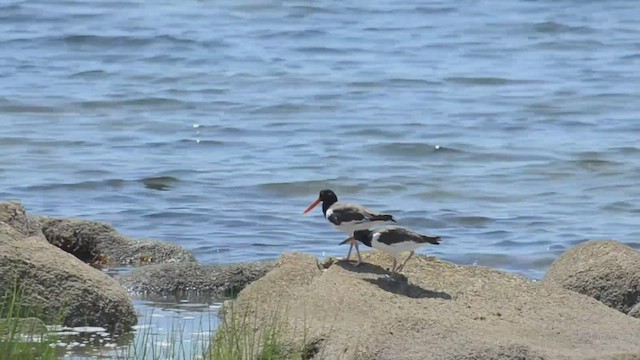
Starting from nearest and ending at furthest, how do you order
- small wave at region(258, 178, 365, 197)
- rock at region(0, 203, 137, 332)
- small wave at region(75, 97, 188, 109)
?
rock at region(0, 203, 137, 332), small wave at region(258, 178, 365, 197), small wave at region(75, 97, 188, 109)

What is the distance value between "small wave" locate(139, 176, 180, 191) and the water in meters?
0.04

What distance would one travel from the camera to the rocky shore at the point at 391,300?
7656mm

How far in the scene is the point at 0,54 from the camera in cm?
2667

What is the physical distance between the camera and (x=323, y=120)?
21.2 metres

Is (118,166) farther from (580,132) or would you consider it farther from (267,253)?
(580,132)

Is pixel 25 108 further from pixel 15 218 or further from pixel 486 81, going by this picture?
pixel 15 218

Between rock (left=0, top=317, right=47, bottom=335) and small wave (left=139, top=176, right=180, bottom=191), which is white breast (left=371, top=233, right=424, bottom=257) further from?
small wave (left=139, top=176, right=180, bottom=191)

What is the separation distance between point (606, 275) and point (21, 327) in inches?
174

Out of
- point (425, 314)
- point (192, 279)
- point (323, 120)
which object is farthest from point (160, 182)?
point (425, 314)

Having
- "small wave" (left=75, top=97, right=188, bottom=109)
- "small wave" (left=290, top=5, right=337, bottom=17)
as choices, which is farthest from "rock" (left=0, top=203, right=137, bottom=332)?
"small wave" (left=290, top=5, right=337, bottom=17)

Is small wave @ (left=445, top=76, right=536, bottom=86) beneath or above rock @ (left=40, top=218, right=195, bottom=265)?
above

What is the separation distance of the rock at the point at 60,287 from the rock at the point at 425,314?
0.88 m

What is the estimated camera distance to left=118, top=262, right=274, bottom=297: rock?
10867 millimetres

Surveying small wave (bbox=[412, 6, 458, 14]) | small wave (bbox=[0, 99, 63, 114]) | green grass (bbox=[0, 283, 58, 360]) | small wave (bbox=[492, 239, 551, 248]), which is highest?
small wave (bbox=[412, 6, 458, 14])
